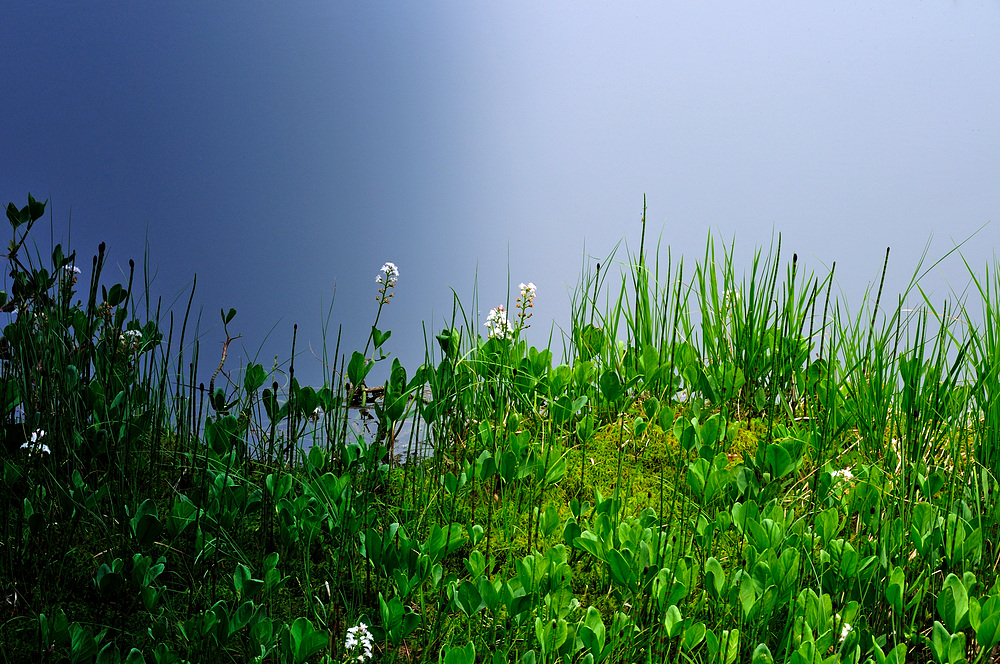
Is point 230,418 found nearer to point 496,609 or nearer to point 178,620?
point 178,620

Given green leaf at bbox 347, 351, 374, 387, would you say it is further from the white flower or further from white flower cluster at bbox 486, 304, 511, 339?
the white flower

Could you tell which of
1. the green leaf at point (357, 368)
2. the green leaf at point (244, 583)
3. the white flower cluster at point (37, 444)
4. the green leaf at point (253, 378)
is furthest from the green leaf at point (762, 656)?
the white flower cluster at point (37, 444)

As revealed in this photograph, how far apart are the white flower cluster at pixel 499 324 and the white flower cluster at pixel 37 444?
145 cm

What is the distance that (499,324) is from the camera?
2912 mm

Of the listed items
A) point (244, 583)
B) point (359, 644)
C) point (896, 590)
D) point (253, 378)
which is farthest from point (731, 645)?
point (253, 378)

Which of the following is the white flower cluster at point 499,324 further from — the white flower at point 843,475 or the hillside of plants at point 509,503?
the white flower at point 843,475

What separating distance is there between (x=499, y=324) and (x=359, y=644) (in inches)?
59.8

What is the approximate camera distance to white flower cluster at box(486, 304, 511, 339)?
2898mm

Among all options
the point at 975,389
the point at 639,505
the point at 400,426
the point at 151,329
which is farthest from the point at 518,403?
the point at 975,389

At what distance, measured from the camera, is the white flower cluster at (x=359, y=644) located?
158cm

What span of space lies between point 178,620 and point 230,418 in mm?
660

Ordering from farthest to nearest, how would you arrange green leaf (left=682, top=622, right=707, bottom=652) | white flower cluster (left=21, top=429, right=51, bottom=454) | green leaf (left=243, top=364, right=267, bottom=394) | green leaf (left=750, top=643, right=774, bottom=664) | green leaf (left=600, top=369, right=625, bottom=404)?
green leaf (left=600, top=369, right=625, bottom=404) < green leaf (left=243, top=364, right=267, bottom=394) < white flower cluster (left=21, top=429, right=51, bottom=454) < green leaf (left=682, top=622, right=707, bottom=652) < green leaf (left=750, top=643, right=774, bottom=664)

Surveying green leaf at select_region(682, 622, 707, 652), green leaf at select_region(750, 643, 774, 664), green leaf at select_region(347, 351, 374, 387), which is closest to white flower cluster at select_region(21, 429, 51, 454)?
green leaf at select_region(347, 351, 374, 387)

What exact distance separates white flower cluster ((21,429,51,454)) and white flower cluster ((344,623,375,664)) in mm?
971
